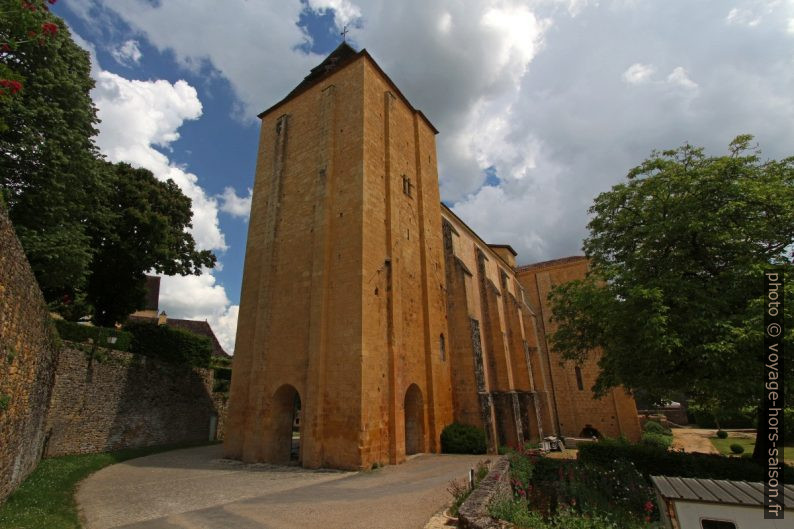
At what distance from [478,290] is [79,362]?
19048 millimetres

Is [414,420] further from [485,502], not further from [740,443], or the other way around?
[740,443]

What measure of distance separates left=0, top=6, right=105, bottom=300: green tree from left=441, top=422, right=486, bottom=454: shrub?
50.0ft

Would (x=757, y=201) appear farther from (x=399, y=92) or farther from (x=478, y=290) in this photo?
(x=399, y=92)

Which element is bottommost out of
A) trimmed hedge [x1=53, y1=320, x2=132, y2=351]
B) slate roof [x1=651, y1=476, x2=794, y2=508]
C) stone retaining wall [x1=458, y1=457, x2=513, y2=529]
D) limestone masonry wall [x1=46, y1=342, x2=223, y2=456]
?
stone retaining wall [x1=458, y1=457, x2=513, y2=529]

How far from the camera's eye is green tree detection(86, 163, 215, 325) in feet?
63.6

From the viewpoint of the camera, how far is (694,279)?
10.2 metres

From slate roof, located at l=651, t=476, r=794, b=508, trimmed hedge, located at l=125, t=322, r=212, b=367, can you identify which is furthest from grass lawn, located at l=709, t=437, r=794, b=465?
trimmed hedge, located at l=125, t=322, r=212, b=367

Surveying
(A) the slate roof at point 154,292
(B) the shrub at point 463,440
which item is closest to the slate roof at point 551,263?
(B) the shrub at point 463,440


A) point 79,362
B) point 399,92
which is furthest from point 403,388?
point 399,92

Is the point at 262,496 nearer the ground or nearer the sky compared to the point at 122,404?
nearer the ground

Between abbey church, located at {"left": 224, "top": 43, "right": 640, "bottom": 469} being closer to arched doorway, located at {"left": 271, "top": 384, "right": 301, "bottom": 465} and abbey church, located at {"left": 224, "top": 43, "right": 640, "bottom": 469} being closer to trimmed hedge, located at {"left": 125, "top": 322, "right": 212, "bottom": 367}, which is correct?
arched doorway, located at {"left": 271, "top": 384, "right": 301, "bottom": 465}

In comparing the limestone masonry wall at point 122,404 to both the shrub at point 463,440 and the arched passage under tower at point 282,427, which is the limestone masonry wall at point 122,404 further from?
the shrub at point 463,440

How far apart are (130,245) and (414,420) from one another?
16695 mm

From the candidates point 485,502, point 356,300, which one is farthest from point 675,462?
point 356,300
